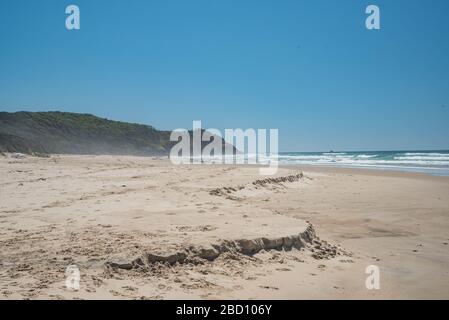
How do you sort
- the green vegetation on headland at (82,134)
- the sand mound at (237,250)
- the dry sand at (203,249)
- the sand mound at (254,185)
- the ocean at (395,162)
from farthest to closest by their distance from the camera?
1. the green vegetation on headland at (82,134)
2. the ocean at (395,162)
3. the sand mound at (254,185)
4. the sand mound at (237,250)
5. the dry sand at (203,249)

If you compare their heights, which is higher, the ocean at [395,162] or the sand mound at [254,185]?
the sand mound at [254,185]

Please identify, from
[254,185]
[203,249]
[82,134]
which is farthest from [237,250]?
[82,134]

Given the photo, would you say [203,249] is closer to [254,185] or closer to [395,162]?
[254,185]

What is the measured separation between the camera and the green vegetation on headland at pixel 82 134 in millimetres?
51781

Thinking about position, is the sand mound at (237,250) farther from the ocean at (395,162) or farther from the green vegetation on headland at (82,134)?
the green vegetation on headland at (82,134)

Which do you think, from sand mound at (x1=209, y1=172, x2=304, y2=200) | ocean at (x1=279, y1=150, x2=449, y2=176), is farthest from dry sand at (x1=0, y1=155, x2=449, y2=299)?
ocean at (x1=279, y1=150, x2=449, y2=176)

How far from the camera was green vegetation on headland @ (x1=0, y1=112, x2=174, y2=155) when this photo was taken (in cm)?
5178

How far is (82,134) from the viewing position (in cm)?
6341

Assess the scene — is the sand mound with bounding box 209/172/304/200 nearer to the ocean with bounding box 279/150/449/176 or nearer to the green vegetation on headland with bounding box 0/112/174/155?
the ocean with bounding box 279/150/449/176

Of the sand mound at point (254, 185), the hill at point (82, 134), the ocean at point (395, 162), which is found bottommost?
the ocean at point (395, 162)

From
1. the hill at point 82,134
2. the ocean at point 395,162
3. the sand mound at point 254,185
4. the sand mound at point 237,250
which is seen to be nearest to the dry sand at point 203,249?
the sand mound at point 237,250

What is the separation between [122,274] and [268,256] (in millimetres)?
1777

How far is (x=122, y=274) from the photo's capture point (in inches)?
154
